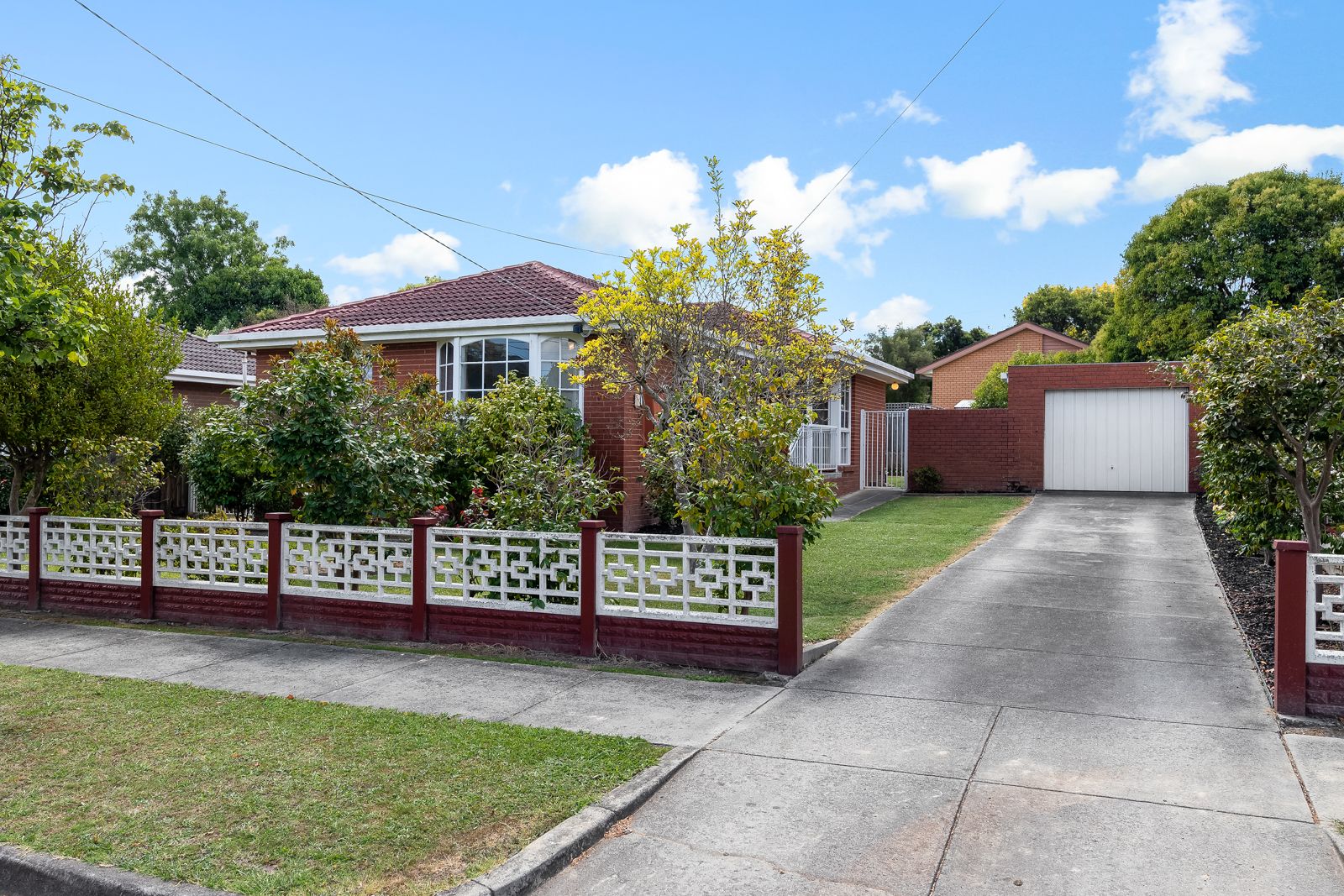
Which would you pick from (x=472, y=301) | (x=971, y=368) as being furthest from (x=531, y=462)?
(x=971, y=368)

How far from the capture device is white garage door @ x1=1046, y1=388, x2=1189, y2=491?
68.9ft

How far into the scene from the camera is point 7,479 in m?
13.1

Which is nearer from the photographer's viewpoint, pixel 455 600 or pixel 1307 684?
pixel 1307 684

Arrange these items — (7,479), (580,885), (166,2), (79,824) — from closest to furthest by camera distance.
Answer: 1. (580,885)
2. (79,824)
3. (166,2)
4. (7,479)

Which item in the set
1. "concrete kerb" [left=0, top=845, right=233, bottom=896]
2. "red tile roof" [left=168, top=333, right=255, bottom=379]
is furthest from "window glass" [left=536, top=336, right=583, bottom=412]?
"concrete kerb" [left=0, top=845, right=233, bottom=896]

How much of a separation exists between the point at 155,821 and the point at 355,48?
1187cm

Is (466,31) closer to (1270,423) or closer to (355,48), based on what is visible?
(355,48)

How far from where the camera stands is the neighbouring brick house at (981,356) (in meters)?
42.2

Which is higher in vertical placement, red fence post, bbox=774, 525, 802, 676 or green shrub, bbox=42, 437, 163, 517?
green shrub, bbox=42, 437, 163, 517

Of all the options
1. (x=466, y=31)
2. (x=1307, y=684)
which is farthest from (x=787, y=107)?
(x=1307, y=684)

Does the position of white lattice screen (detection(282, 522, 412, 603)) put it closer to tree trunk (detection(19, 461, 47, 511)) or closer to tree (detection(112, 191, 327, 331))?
tree trunk (detection(19, 461, 47, 511))

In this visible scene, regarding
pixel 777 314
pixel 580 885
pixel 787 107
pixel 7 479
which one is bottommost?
pixel 580 885

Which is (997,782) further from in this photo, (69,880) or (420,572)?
(420,572)

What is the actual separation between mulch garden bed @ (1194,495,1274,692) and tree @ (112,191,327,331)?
132 ft
